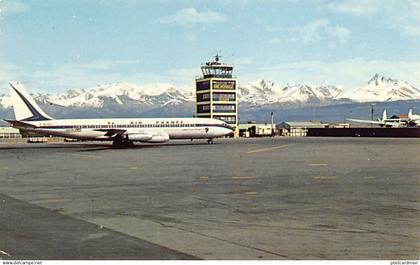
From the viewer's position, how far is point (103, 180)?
31062 mm

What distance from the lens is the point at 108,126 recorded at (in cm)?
8231

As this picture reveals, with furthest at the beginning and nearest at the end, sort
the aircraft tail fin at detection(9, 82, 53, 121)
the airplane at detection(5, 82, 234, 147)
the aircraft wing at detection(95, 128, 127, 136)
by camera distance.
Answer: the aircraft tail fin at detection(9, 82, 53, 121)
the airplane at detection(5, 82, 234, 147)
the aircraft wing at detection(95, 128, 127, 136)

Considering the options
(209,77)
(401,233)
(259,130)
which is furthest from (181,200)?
(209,77)

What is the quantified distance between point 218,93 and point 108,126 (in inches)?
4058

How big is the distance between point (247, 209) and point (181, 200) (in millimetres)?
3869

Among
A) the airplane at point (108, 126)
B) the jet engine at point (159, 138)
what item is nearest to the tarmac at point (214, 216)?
the jet engine at point (159, 138)

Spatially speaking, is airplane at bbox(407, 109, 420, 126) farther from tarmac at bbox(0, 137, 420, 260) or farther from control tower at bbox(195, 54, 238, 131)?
tarmac at bbox(0, 137, 420, 260)

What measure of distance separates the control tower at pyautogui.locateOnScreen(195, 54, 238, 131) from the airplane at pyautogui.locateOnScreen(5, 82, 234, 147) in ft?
318

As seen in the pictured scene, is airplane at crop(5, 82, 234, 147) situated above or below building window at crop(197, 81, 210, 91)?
below

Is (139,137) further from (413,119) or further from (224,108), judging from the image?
(224,108)

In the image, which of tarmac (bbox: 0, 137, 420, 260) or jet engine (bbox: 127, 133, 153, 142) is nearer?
tarmac (bbox: 0, 137, 420, 260)

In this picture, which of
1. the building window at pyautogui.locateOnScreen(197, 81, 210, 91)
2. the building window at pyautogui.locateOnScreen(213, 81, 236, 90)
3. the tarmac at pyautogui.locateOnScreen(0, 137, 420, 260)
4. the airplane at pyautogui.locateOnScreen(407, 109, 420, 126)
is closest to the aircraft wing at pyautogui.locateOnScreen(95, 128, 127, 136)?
the tarmac at pyautogui.locateOnScreen(0, 137, 420, 260)

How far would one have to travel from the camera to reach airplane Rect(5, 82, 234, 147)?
8006cm

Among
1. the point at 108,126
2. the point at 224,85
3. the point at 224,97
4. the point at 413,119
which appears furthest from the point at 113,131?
the point at 224,85
